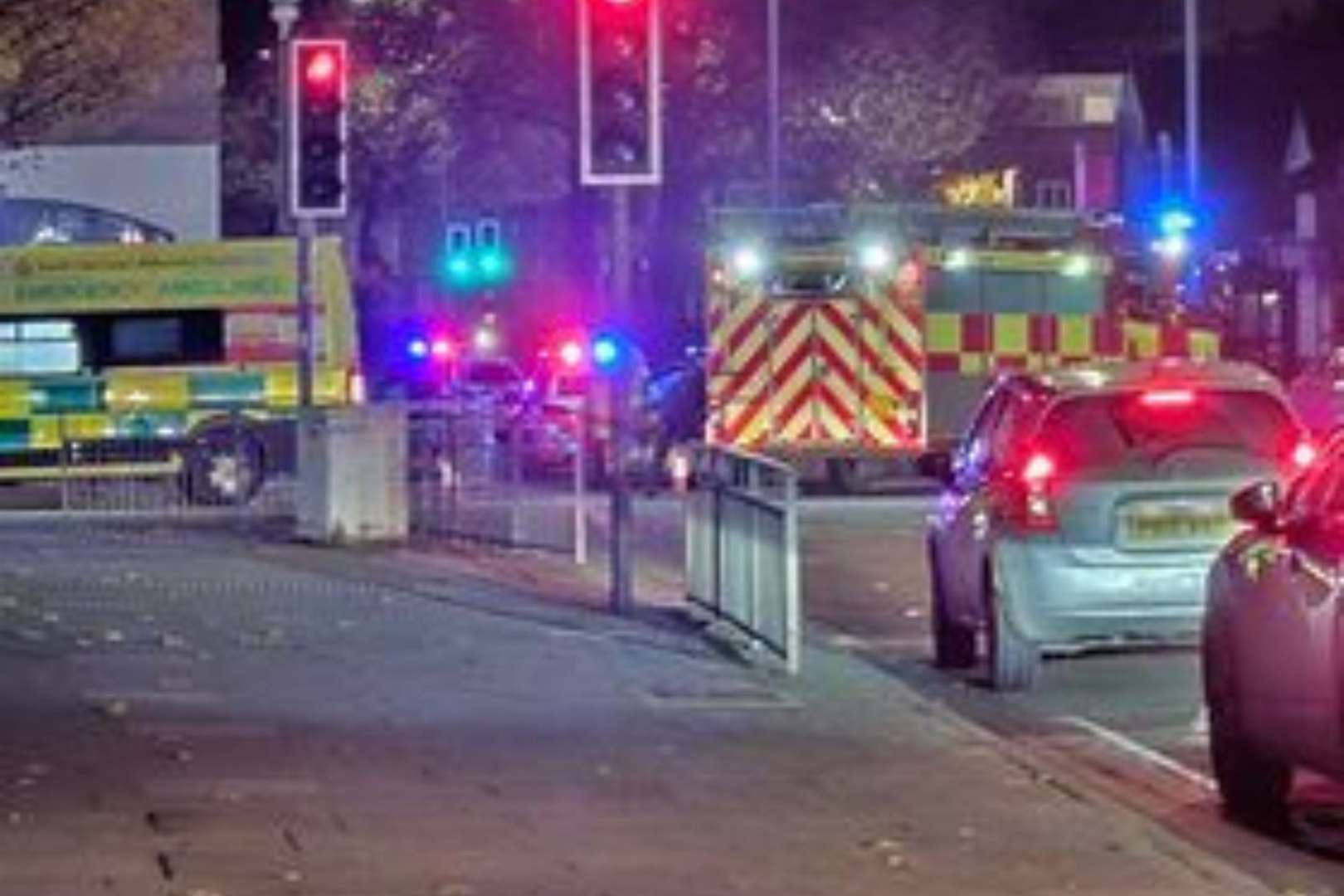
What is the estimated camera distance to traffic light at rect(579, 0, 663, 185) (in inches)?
690

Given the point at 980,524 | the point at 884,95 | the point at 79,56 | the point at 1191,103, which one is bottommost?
the point at 980,524

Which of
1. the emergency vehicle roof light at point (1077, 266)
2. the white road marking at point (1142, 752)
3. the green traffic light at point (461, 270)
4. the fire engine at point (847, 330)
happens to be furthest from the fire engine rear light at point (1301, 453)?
the green traffic light at point (461, 270)

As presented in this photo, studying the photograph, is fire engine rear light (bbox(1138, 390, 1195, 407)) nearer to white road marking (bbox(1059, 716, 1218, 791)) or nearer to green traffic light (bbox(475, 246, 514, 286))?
white road marking (bbox(1059, 716, 1218, 791))

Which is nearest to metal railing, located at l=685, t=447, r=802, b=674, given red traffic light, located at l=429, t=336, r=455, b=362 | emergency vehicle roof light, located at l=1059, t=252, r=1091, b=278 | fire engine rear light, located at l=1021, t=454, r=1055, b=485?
fire engine rear light, located at l=1021, t=454, r=1055, b=485

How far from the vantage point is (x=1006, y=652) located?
50.0ft

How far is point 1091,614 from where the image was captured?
1504 cm

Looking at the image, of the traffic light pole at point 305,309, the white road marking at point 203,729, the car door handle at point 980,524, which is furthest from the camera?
the traffic light pole at point 305,309

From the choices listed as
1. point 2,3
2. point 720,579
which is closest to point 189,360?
point 2,3

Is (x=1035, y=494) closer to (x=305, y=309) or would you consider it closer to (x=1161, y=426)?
(x=1161, y=426)

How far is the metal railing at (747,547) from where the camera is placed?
50.1 feet

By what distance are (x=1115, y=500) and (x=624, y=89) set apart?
4202 mm

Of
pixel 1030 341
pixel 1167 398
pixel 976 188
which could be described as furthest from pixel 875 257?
pixel 976 188

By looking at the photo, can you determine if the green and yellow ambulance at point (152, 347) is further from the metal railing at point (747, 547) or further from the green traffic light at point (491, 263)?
the green traffic light at point (491, 263)

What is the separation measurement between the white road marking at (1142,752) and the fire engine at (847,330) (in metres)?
17.0
